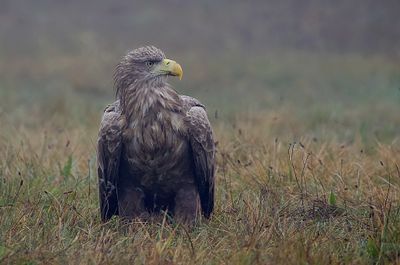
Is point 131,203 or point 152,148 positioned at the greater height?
point 152,148

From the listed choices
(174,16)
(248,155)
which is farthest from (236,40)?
(248,155)

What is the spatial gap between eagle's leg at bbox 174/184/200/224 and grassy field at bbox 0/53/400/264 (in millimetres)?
96

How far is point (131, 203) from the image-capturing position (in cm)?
576

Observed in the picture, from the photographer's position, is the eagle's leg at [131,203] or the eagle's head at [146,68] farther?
the eagle's leg at [131,203]

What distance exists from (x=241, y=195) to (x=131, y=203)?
2.81 feet

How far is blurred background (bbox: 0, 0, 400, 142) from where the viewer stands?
10.9 metres

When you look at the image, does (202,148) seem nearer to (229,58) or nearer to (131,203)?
(131,203)

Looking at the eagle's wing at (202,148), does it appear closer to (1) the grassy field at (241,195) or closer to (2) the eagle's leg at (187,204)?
(2) the eagle's leg at (187,204)

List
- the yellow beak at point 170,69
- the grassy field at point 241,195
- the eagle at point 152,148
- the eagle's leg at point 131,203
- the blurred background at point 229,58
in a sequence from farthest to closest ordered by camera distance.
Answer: the blurred background at point 229,58 < the eagle's leg at point 131,203 < the yellow beak at point 170,69 < the eagle at point 152,148 < the grassy field at point 241,195

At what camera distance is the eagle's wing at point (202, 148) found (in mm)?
5527

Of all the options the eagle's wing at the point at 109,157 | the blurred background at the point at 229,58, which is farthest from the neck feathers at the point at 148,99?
the blurred background at the point at 229,58

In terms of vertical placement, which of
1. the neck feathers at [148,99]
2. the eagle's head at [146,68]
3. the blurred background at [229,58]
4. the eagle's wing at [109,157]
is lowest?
the blurred background at [229,58]

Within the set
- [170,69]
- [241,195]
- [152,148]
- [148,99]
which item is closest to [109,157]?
[152,148]

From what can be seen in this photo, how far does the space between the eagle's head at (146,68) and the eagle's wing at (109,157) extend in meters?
0.23
